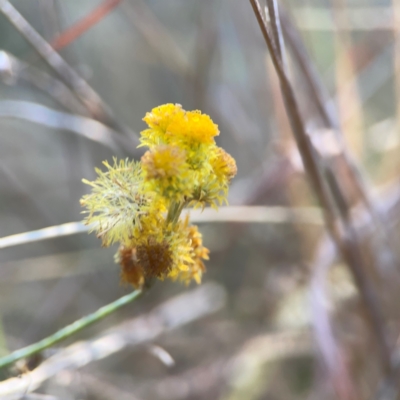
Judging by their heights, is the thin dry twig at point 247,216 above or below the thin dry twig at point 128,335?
above

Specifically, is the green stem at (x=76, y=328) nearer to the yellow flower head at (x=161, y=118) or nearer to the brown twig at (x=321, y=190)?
the yellow flower head at (x=161, y=118)

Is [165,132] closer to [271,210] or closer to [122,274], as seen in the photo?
[122,274]

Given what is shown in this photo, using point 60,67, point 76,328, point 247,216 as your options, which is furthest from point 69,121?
point 76,328

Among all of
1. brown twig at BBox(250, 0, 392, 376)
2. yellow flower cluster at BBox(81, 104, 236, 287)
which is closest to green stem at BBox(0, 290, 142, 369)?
yellow flower cluster at BBox(81, 104, 236, 287)

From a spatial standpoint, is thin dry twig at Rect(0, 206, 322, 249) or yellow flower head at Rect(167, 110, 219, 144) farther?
thin dry twig at Rect(0, 206, 322, 249)

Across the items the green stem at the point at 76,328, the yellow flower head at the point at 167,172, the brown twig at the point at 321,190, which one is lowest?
the green stem at the point at 76,328

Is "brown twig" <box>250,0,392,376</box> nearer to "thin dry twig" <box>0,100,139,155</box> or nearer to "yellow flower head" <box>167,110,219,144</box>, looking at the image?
"yellow flower head" <box>167,110,219,144</box>

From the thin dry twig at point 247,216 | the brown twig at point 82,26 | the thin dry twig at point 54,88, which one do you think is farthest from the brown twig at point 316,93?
the thin dry twig at point 54,88
